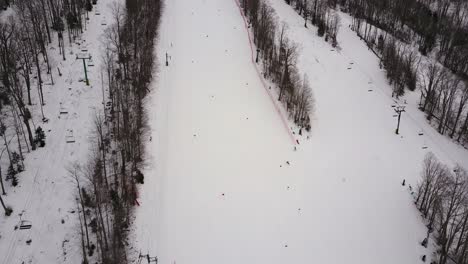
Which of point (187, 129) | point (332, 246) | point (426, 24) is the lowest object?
point (332, 246)

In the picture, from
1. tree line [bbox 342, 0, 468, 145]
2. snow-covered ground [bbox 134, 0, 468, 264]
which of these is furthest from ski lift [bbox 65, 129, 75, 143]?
tree line [bbox 342, 0, 468, 145]

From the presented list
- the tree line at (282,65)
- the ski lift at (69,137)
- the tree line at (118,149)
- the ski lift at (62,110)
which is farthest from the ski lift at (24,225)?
the tree line at (282,65)

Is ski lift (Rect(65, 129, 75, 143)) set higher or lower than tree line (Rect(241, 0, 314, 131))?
lower

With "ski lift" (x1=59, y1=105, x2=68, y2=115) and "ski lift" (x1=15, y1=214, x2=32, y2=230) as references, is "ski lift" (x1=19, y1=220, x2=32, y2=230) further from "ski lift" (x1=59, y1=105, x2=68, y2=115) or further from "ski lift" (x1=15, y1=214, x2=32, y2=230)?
"ski lift" (x1=59, y1=105, x2=68, y2=115)

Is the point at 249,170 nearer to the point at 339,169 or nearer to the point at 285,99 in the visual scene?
the point at 339,169

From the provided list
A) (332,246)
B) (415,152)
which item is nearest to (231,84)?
(415,152)

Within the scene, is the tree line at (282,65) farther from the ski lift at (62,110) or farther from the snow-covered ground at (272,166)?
the ski lift at (62,110)
